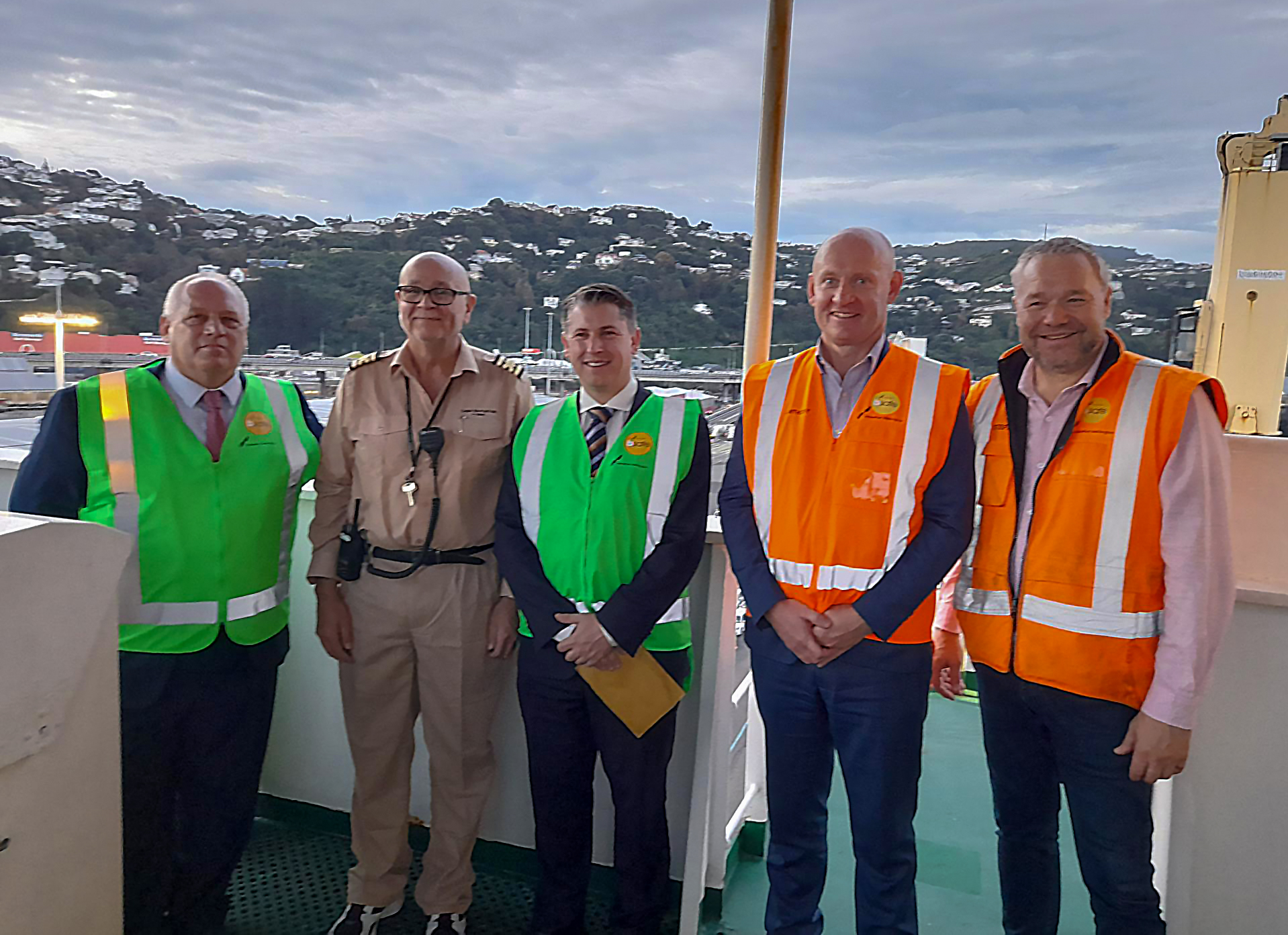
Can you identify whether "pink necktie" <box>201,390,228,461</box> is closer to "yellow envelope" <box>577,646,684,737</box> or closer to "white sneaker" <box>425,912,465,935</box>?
"yellow envelope" <box>577,646,684,737</box>

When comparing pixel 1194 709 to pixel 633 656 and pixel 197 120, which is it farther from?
pixel 197 120

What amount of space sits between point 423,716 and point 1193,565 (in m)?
1.75

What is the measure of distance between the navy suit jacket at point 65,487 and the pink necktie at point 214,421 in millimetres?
261

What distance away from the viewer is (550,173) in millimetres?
3072

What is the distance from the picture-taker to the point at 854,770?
1.62m

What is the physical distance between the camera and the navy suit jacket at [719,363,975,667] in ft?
5.12

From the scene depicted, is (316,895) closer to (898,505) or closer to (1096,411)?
(898,505)

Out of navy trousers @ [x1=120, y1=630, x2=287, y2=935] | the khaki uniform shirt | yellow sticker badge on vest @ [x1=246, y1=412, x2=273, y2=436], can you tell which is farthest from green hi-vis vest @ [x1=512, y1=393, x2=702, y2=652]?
navy trousers @ [x1=120, y1=630, x2=287, y2=935]

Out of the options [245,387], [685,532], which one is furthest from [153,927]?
[685,532]

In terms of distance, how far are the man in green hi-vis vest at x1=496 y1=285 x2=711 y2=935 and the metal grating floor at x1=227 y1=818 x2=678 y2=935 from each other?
0.70 feet

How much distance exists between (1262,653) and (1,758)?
225 centimetres

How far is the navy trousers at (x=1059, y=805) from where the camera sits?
58.3 inches

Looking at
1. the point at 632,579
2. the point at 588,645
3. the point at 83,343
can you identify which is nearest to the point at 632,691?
the point at 588,645

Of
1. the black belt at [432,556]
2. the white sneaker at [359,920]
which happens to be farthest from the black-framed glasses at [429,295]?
the white sneaker at [359,920]
